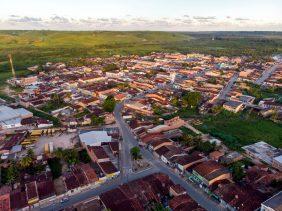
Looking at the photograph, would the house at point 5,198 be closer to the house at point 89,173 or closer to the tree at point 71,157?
the tree at point 71,157

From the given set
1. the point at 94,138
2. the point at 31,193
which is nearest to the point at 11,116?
the point at 94,138

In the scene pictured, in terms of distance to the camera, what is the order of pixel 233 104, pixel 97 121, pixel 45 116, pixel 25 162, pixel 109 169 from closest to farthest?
pixel 109 169, pixel 25 162, pixel 97 121, pixel 45 116, pixel 233 104

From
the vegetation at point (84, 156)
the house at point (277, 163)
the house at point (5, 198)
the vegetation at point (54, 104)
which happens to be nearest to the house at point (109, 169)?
the vegetation at point (84, 156)

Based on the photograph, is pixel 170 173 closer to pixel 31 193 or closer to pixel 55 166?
pixel 55 166

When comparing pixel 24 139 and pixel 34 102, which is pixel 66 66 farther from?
pixel 24 139

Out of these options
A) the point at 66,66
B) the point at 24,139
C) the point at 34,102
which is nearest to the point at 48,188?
the point at 24,139

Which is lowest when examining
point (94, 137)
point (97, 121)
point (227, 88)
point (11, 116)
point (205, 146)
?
point (227, 88)

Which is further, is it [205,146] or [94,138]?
[94,138]
